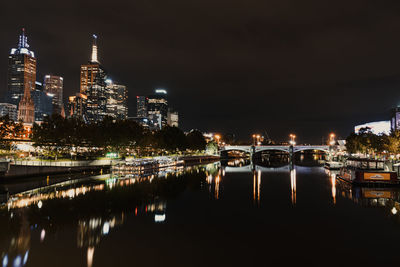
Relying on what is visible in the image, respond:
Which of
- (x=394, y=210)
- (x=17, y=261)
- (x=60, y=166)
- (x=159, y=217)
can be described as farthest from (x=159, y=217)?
(x=60, y=166)

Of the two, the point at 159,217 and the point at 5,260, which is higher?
the point at 159,217

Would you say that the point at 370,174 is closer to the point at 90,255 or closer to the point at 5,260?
the point at 90,255

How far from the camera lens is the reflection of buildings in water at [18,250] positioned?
1670 cm

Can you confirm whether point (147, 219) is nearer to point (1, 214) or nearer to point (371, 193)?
point (1, 214)

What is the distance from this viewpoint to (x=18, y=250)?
18.5m

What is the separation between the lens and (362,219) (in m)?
26.9

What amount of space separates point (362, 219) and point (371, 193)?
645 inches

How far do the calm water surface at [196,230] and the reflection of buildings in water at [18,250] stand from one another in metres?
0.06

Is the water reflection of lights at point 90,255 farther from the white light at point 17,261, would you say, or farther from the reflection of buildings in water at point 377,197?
the reflection of buildings in water at point 377,197

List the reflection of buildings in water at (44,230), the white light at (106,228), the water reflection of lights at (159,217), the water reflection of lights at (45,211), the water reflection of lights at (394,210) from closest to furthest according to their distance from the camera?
1. the reflection of buildings in water at (44,230)
2. the water reflection of lights at (45,211)
3. the white light at (106,228)
4. the water reflection of lights at (159,217)
5. the water reflection of lights at (394,210)

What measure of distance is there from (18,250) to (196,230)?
12026 mm

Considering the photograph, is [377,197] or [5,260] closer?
[5,260]

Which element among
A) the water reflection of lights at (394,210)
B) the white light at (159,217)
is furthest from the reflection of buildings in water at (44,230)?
the water reflection of lights at (394,210)

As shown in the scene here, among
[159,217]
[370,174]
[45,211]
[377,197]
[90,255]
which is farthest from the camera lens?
[370,174]
